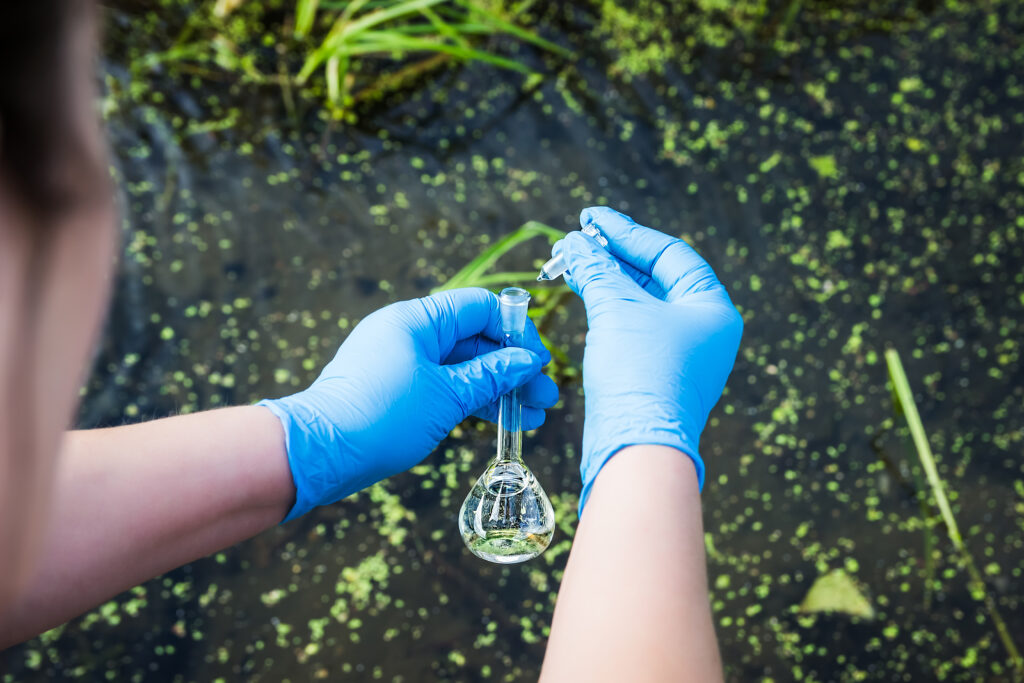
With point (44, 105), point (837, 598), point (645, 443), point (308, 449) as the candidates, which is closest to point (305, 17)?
point (308, 449)

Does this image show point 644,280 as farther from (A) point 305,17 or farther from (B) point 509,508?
(A) point 305,17

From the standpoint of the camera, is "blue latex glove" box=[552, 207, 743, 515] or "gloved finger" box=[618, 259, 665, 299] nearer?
"blue latex glove" box=[552, 207, 743, 515]

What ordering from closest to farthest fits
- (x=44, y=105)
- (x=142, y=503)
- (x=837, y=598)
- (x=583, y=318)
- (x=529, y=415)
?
(x=44, y=105) → (x=142, y=503) → (x=529, y=415) → (x=837, y=598) → (x=583, y=318)

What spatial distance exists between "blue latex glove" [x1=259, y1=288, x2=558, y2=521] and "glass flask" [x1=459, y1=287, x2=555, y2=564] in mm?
101

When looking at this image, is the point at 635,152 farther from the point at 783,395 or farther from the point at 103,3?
the point at 103,3

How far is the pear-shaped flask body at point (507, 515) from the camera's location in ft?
3.44

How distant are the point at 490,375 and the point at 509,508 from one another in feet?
0.73

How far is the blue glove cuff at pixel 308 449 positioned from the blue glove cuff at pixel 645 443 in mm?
389

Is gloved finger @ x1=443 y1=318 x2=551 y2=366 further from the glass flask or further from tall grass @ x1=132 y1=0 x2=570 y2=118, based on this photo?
tall grass @ x1=132 y1=0 x2=570 y2=118

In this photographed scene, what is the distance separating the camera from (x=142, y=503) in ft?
2.86

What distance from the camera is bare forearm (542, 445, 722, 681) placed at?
2.23 ft

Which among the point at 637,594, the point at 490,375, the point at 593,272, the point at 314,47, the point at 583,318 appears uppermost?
the point at 314,47

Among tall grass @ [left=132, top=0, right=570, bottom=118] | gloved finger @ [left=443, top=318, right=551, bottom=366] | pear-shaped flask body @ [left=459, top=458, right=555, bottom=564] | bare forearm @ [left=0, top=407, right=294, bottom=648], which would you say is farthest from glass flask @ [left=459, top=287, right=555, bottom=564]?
tall grass @ [left=132, top=0, right=570, bottom=118]

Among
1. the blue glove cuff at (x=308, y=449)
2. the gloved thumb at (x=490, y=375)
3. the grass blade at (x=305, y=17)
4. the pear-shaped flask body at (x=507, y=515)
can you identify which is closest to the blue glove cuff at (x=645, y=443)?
the pear-shaped flask body at (x=507, y=515)
